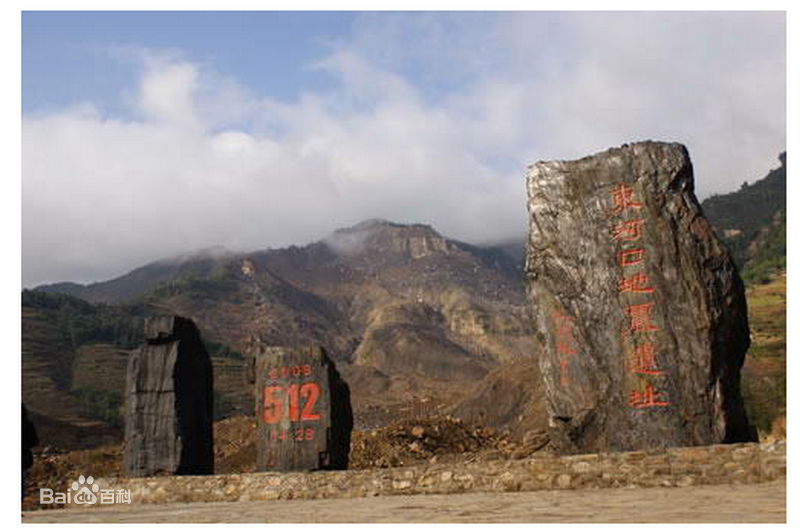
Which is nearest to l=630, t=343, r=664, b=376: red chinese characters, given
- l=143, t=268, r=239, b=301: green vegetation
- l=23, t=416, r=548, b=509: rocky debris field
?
l=23, t=416, r=548, b=509: rocky debris field

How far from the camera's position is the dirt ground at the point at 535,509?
208 inches

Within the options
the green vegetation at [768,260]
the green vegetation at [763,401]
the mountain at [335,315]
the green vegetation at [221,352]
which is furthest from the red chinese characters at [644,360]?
the green vegetation at [768,260]

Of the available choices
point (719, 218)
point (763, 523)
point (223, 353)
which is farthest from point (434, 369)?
point (763, 523)

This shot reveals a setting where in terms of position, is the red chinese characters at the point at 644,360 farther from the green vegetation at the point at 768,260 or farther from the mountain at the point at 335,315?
the green vegetation at the point at 768,260

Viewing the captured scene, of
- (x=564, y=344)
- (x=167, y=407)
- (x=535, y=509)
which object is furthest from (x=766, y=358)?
(x=535, y=509)

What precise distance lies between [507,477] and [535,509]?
2.22m

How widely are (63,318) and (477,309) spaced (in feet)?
136

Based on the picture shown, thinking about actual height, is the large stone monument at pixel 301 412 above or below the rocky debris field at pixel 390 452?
above

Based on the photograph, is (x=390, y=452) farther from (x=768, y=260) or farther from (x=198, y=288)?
(x=198, y=288)

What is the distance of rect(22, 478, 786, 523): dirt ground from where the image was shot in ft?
17.3

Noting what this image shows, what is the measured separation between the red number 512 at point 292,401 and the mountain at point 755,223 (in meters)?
51.9

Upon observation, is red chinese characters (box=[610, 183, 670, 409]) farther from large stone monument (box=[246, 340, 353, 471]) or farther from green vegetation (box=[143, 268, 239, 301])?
green vegetation (box=[143, 268, 239, 301])

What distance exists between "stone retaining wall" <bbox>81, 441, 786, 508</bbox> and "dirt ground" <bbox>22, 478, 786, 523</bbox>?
0.25 meters

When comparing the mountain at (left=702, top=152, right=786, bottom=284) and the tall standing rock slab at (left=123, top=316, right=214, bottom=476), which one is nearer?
the tall standing rock slab at (left=123, top=316, right=214, bottom=476)
